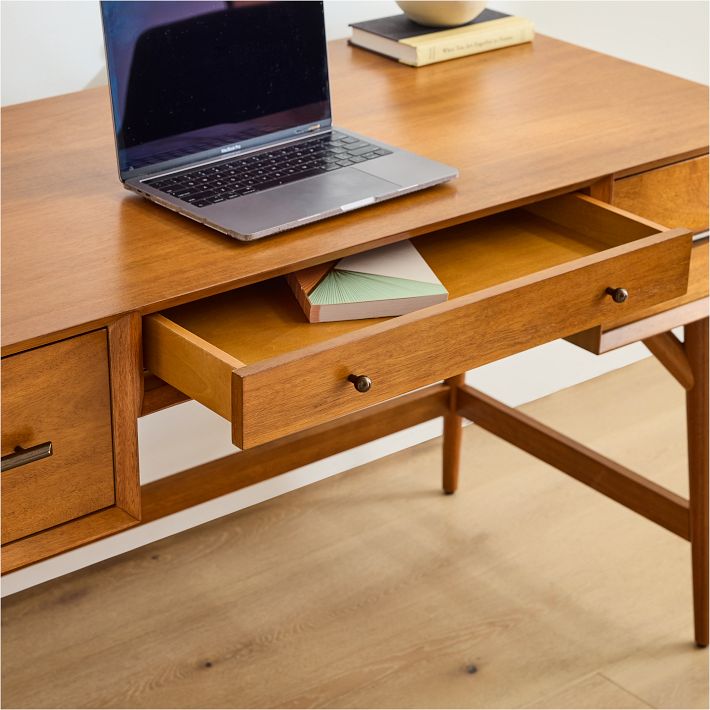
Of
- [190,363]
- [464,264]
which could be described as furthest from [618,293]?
[190,363]

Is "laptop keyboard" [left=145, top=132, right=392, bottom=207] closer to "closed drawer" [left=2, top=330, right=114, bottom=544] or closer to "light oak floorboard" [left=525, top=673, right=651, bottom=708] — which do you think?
"closed drawer" [left=2, top=330, right=114, bottom=544]

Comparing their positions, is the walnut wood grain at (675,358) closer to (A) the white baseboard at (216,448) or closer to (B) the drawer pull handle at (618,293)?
(B) the drawer pull handle at (618,293)

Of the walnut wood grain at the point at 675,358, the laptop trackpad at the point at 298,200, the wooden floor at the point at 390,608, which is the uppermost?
the laptop trackpad at the point at 298,200

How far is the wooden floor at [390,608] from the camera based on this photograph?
1611 millimetres

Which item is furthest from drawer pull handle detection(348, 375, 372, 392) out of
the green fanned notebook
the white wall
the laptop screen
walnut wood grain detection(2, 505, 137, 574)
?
the white wall

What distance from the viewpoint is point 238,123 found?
129cm

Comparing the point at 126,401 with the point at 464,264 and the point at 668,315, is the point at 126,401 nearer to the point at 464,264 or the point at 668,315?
the point at 464,264

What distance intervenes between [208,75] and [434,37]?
48 cm

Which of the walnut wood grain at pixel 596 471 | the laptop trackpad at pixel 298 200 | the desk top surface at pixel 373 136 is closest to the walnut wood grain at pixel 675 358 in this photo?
the walnut wood grain at pixel 596 471

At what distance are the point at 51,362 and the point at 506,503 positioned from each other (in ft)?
3.89

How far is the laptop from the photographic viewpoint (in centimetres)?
117

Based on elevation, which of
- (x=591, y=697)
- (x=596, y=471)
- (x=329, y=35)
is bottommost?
(x=591, y=697)

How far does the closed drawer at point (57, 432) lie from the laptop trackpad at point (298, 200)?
0.66 feet

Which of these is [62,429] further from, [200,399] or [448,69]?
[448,69]
